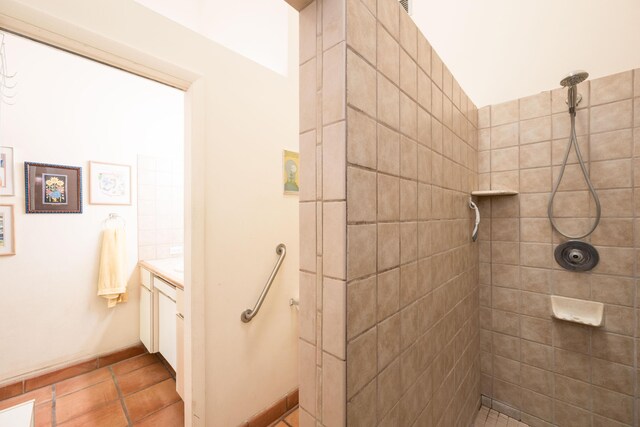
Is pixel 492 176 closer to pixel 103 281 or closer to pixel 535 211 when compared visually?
pixel 535 211

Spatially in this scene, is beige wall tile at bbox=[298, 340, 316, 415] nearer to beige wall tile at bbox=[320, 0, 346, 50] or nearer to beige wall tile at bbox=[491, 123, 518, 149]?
beige wall tile at bbox=[320, 0, 346, 50]

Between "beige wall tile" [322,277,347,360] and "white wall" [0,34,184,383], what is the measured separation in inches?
89.0

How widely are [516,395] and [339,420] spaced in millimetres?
1417

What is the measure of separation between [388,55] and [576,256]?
131 centimetres

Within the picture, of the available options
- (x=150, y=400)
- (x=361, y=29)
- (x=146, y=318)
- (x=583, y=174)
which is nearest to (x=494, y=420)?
(x=583, y=174)

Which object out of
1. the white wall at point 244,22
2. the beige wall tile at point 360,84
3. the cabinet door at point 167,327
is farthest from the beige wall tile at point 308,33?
the cabinet door at point 167,327

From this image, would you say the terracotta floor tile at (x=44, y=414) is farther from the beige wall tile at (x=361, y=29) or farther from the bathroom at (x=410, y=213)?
the beige wall tile at (x=361, y=29)

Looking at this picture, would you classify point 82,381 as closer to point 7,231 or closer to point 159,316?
point 159,316

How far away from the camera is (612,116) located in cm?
107

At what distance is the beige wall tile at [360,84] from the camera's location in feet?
1.69

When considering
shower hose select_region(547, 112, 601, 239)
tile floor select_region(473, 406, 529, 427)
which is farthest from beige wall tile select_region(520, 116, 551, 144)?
tile floor select_region(473, 406, 529, 427)

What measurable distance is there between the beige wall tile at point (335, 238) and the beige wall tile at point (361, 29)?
351mm

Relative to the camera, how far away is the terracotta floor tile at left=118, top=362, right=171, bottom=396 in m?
1.67

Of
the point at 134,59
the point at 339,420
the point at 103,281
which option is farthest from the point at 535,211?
the point at 103,281
